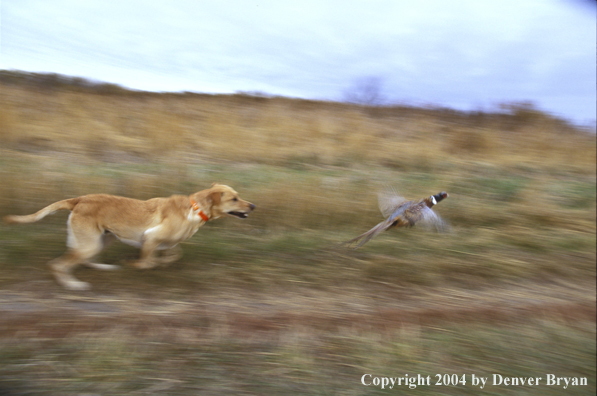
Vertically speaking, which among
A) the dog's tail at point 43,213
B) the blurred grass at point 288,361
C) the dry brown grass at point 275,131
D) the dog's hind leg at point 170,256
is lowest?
the blurred grass at point 288,361

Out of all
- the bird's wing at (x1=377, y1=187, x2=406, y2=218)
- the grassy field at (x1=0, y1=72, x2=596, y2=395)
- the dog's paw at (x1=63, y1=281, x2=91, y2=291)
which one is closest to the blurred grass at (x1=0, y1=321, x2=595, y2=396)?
the grassy field at (x1=0, y1=72, x2=596, y2=395)

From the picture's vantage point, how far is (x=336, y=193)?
7871 millimetres

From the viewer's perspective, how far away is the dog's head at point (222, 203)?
5203 mm

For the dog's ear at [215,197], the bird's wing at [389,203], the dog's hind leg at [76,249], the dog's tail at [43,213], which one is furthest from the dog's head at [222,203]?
the bird's wing at [389,203]

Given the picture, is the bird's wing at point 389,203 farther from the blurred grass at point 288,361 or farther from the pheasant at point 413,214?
the blurred grass at point 288,361

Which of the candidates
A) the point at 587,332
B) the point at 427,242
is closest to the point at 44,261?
the point at 427,242

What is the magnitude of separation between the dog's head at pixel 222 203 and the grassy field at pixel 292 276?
631 millimetres

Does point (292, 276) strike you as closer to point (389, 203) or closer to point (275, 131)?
point (389, 203)

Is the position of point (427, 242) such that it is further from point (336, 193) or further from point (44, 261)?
point (44, 261)

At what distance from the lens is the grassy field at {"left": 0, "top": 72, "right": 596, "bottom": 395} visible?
3.75 m

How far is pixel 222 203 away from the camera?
5.29m

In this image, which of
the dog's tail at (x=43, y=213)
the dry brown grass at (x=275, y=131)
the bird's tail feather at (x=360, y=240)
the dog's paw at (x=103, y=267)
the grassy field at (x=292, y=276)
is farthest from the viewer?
the dry brown grass at (x=275, y=131)

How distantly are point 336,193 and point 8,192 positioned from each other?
16.5 ft

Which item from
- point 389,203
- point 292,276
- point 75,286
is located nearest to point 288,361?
point 292,276
